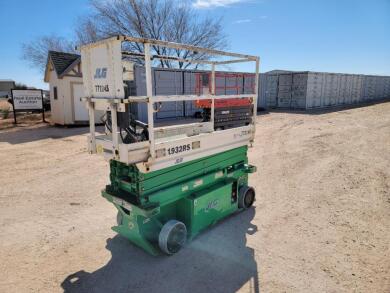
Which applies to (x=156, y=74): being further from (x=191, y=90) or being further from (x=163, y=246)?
(x=163, y=246)

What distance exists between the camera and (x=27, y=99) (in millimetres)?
17266

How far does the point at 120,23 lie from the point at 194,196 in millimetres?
24284

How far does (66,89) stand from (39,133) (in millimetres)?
3158

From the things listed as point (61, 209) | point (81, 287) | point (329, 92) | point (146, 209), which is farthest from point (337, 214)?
point (329, 92)

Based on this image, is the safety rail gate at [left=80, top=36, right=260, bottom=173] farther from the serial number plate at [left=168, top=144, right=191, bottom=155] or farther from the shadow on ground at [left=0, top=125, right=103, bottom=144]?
the shadow on ground at [left=0, top=125, right=103, bottom=144]

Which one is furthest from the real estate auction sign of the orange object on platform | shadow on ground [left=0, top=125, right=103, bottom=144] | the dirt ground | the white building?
the orange object on platform

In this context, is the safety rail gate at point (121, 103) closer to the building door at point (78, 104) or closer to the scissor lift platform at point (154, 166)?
the scissor lift platform at point (154, 166)

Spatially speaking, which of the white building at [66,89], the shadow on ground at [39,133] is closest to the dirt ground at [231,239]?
the shadow on ground at [39,133]

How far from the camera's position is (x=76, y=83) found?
52.3 feet

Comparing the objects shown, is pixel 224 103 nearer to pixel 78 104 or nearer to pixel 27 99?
pixel 78 104

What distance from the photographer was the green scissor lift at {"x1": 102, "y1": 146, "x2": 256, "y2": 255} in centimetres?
359

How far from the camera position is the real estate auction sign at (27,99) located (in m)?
16.8

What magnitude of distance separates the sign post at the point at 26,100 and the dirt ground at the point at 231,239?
10940 mm

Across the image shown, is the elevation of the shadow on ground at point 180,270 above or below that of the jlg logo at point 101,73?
below
